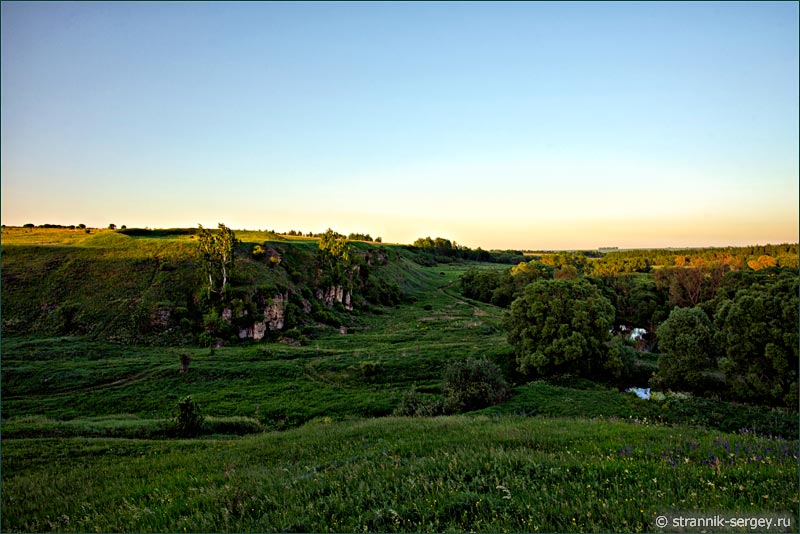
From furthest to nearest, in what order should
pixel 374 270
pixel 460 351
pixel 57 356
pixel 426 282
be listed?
pixel 426 282
pixel 374 270
pixel 460 351
pixel 57 356

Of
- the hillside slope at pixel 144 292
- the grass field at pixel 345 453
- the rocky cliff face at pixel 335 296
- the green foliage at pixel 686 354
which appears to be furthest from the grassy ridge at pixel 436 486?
the rocky cliff face at pixel 335 296

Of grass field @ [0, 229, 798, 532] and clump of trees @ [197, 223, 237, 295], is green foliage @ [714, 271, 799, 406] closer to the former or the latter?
grass field @ [0, 229, 798, 532]

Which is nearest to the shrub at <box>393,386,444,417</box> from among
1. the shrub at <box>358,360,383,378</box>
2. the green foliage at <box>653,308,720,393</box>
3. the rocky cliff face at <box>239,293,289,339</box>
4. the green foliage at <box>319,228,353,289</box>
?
the shrub at <box>358,360,383,378</box>

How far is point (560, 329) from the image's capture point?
4112 centimetres

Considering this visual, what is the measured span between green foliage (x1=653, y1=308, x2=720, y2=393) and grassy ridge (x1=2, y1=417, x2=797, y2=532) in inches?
1247

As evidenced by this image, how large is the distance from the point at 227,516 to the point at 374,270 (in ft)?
353

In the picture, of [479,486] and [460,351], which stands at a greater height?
[479,486]

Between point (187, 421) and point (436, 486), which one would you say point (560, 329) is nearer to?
point (187, 421)

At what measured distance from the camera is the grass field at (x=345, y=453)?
610cm

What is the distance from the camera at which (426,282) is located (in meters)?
137

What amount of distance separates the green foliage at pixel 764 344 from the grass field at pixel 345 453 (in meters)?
4.23

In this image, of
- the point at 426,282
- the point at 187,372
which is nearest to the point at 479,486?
the point at 187,372

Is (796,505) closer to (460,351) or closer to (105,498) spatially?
(105,498)

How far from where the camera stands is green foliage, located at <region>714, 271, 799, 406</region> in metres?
30.2
